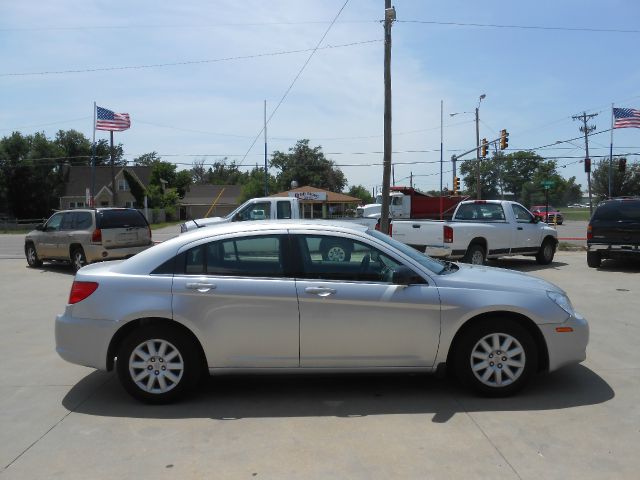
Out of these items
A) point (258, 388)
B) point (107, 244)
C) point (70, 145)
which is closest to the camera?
point (258, 388)

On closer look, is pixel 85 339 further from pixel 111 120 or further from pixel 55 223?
pixel 111 120

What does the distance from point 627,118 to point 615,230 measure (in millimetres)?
20113

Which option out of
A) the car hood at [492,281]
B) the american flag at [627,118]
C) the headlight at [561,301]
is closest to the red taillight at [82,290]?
the car hood at [492,281]

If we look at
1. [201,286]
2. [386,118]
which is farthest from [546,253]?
[201,286]

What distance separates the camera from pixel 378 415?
4.58 metres

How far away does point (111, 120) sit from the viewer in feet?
108

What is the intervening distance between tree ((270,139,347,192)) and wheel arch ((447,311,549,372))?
86.4m

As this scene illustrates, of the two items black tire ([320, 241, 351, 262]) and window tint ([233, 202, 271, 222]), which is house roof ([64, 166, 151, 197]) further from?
black tire ([320, 241, 351, 262])

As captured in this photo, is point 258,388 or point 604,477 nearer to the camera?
point 604,477

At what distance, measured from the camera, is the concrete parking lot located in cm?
372

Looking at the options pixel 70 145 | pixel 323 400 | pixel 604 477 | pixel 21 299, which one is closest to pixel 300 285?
pixel 323 400

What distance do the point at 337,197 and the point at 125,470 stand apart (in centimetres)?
4733

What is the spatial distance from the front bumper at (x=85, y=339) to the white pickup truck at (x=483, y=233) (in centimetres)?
955

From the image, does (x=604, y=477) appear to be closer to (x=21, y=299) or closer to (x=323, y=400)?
(x=323, y=400)
